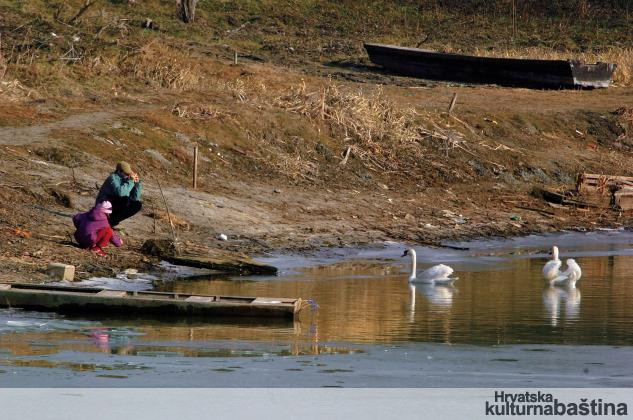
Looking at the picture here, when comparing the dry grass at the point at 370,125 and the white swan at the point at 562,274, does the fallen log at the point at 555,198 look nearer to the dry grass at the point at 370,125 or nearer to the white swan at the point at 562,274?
the dry grass at the point at 370,125

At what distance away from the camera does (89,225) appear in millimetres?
17219

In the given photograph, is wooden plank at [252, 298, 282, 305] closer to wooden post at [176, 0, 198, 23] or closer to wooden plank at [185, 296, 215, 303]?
wooden plank at [185, 296, 215, 303]

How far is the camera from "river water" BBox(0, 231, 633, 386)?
11031 mm

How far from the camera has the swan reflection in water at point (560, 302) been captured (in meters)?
15.2

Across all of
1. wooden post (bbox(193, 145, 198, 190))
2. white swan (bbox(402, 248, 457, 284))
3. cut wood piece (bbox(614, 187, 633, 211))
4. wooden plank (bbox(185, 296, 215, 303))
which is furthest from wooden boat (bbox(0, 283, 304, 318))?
cut wood piece (bbox(614, 187, 633, 211))

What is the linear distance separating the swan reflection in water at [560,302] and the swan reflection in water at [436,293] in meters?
1.14

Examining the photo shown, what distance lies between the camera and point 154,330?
44.0ft

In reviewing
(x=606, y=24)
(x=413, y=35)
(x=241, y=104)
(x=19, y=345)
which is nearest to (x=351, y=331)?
(x=19, y=345)

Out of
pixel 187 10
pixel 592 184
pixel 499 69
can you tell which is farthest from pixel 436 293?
pixel 187 10

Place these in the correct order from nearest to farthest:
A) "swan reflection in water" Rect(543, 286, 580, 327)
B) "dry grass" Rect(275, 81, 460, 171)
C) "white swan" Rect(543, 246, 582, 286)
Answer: "swan reflection in water" Rect(543, 286, 580, 327) → "white swan" Rect(543, 246, 582, 286) → "dry grass" Rect(275, 81, 460, 171)

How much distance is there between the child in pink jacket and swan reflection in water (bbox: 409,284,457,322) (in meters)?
3.93

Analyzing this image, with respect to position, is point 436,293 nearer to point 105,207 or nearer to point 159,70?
point 105,207

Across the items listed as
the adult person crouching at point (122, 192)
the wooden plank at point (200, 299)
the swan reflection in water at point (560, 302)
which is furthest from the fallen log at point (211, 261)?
the swan reflection in water at point (560, 302)
